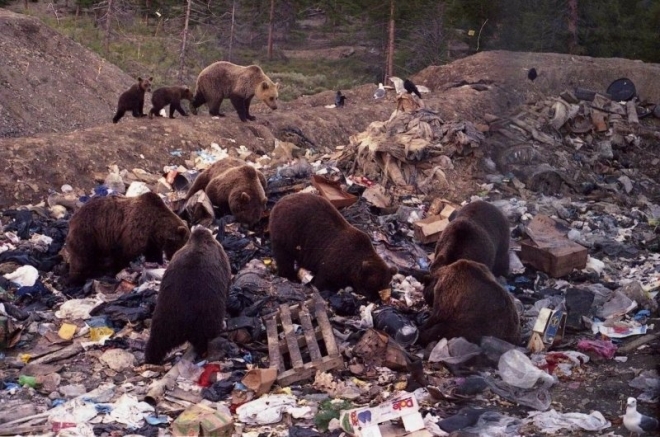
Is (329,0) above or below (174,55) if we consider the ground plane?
above

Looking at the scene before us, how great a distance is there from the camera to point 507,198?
13039 millimetres

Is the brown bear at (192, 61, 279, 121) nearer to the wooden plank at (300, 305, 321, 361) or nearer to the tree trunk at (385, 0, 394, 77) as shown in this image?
the wooden plank at (300, 305, 321, 361)

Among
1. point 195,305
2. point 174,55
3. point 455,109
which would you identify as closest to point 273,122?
point 455,109

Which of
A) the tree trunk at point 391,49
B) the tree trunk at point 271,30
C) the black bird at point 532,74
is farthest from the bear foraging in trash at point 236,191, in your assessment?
the tree trunk at point 271,30

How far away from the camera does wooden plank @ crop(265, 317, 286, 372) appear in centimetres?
680

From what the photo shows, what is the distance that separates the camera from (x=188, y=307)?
6.78 metres

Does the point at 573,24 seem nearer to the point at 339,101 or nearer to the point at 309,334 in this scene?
the point at 339,101

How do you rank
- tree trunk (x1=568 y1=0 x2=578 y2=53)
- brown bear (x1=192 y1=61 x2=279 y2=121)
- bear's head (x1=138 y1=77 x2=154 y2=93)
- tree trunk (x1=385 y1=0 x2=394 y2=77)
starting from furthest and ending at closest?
tree trunk (x1=385 y1=0 x2=394 y2=77) < tree trunk (x1=568 y1=0 x2=578 y2=53) < brown bear (x1=192 y1=61 x2=279 y2=121) < bear's head (x1=138 y1=77 x2=154 y2=93)

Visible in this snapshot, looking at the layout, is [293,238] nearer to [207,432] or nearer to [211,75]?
[207,432]

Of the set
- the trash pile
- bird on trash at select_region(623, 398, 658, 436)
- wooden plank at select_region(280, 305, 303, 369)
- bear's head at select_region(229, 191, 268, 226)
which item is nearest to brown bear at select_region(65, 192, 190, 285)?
the trash pile

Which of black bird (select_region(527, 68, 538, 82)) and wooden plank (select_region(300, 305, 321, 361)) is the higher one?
black bird (select_region(527, 68, 538, 82))

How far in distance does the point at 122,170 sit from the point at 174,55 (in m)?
17.7

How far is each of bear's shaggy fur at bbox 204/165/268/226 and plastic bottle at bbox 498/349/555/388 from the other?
177 inches

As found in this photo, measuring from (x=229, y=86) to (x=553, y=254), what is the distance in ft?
29.9
